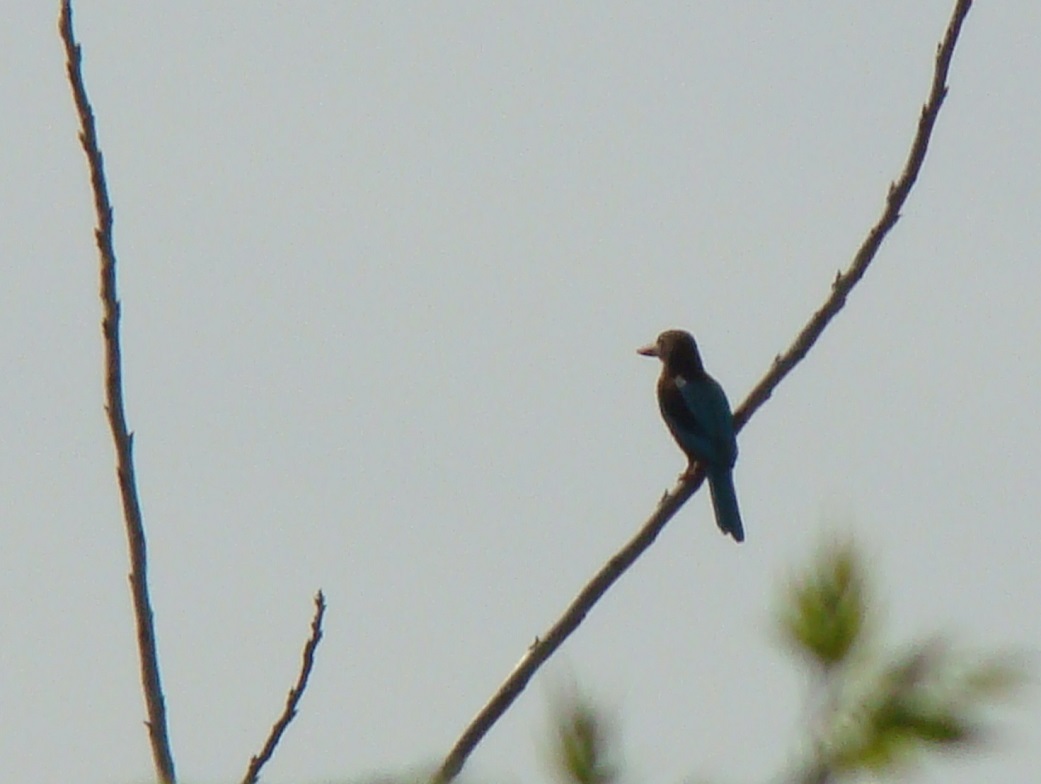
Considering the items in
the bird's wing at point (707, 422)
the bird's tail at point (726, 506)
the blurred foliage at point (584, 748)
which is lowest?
the blurred foliage at point (584, 748)

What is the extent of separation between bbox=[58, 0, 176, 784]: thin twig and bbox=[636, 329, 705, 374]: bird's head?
7.53 m

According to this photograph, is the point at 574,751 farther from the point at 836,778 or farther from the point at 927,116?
the point at 927,116

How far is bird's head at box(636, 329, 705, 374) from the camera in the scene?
10.6 m

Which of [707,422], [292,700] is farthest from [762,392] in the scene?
[707,422]

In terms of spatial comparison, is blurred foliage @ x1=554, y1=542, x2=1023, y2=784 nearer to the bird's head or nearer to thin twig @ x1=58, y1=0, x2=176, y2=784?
thin twig @ x1=58, y1=0, x2=176, y2=784

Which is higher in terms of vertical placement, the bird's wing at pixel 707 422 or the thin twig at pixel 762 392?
the bird's wing at pixel 707 422

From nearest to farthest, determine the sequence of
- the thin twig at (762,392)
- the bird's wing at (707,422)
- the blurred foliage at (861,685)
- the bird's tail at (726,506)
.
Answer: the blurred foliage at (861,685) < the thin twig at (762,392) < the bird's wing at (707,422) < the bird's tail at (726,506)

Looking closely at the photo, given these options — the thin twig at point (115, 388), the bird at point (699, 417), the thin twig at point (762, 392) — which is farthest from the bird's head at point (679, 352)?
the thin twig at point (115, 388)

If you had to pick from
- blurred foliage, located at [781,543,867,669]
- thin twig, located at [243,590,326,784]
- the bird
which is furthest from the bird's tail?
blurred foliage, located at [781,543,867,669]

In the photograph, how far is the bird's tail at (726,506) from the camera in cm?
1005

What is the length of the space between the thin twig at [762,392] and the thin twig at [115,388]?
52 centimetres

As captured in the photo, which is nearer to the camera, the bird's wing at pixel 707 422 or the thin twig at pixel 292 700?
the thin twig at pixel 292 700

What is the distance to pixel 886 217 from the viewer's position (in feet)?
12.9

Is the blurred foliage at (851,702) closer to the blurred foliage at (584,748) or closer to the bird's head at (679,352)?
A: the blurred foliage at (584,748)
